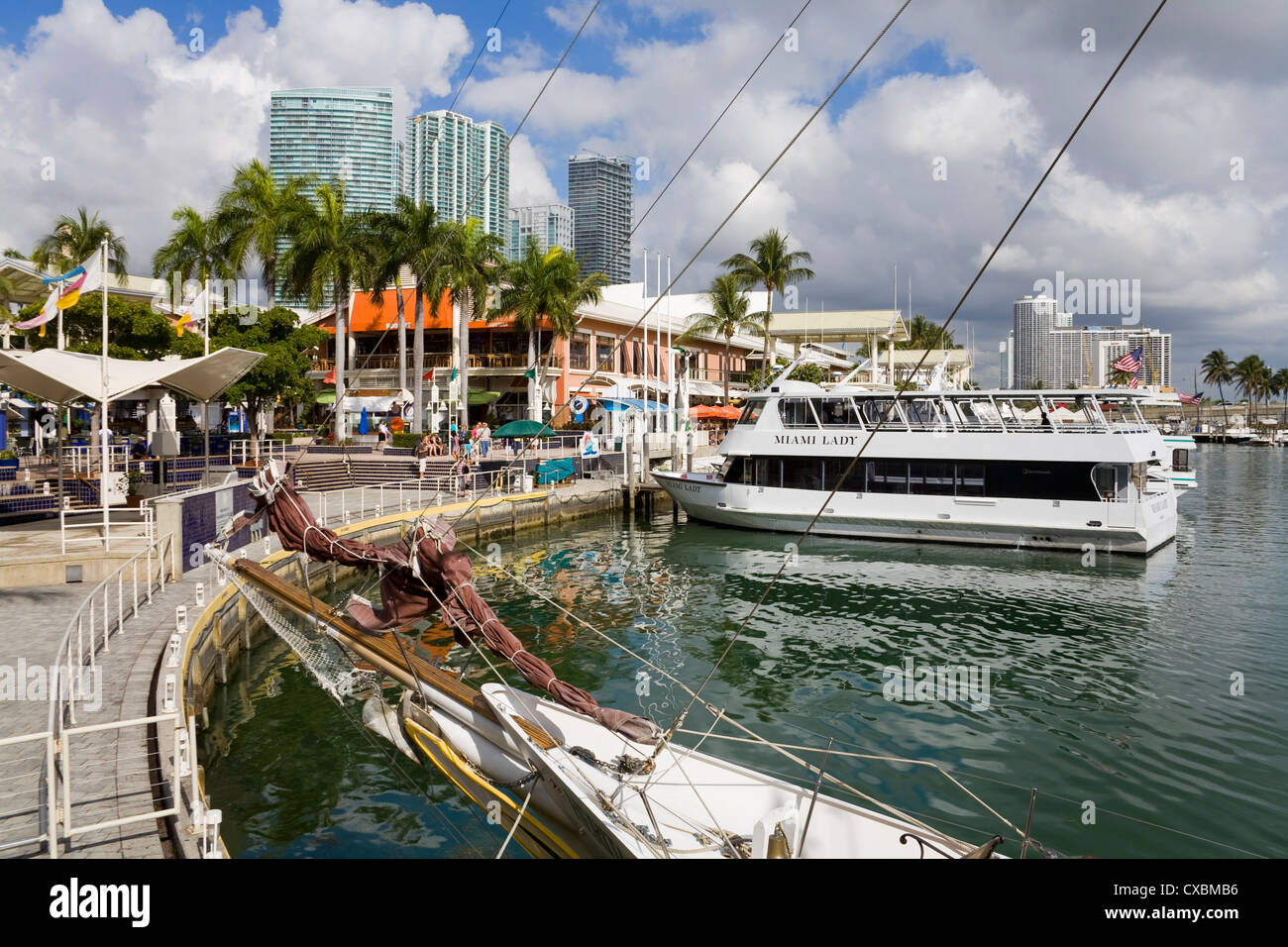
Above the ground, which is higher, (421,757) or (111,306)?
(111,306)

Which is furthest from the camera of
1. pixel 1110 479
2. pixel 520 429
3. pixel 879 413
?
pixel 520 429

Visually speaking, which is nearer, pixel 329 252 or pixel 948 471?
pixel 948 471

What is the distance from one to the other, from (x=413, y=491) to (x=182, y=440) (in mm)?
10154

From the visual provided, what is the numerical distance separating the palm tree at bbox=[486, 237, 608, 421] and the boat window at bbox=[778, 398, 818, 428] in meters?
20.7

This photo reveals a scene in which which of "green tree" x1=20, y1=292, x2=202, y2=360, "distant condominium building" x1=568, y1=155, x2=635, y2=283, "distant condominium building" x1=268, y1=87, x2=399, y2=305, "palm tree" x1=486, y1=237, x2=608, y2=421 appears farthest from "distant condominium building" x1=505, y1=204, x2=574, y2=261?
"green tree" x1=20, y1=292, x2=202, y2=360

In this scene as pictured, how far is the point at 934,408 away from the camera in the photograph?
89.8 ft

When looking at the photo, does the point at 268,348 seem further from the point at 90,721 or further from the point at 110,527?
the point at 90,721

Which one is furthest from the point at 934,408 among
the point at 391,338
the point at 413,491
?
the point at 391,338

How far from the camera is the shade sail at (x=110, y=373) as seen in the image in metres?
18.5

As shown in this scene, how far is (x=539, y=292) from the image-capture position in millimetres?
46469

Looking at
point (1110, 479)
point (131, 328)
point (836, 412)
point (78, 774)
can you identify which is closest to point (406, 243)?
point (131, 328)

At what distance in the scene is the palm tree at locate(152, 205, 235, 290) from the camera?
4147 centimetres

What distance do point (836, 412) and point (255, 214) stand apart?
3071 centimetres

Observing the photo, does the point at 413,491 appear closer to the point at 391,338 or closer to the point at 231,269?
the point at 231,269
